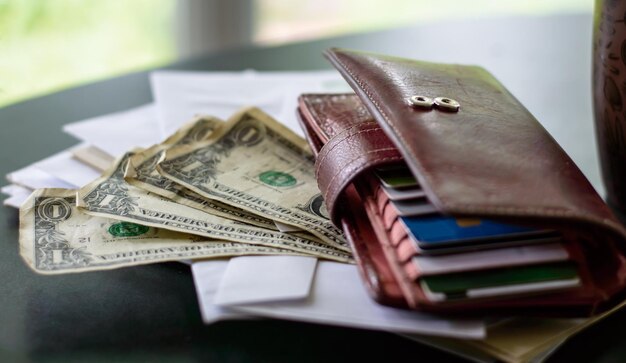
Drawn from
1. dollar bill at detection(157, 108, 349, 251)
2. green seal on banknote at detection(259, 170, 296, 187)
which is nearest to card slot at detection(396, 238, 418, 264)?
dollar bill at detection(157, 108, 349, 251)

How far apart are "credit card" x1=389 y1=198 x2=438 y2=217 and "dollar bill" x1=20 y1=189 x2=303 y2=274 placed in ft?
0.40

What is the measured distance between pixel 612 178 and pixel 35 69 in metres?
1.74

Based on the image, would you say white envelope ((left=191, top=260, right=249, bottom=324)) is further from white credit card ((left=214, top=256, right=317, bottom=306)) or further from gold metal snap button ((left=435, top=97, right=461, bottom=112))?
gold metal snap button ((left=435, top=97, right=461, bottom=112))

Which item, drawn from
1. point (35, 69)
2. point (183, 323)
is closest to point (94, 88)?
point (183, 323)

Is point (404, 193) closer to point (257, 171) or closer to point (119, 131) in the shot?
point (257, 171)

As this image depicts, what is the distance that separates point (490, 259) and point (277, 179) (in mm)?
325

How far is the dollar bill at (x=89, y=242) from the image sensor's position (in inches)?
27.1

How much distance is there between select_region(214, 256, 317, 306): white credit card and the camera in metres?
0.63

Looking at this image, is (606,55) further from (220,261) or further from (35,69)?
(35,69)

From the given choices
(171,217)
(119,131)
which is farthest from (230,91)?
(171,217)

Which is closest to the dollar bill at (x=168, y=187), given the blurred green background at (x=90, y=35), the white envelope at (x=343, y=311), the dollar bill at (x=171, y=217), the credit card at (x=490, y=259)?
the dollar bill at (x=171, y=217)

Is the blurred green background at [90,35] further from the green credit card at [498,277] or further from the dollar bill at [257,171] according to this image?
the green credit card at [498,277]

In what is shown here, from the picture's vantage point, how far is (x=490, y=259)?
60 cm

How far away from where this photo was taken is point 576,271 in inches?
24.1
